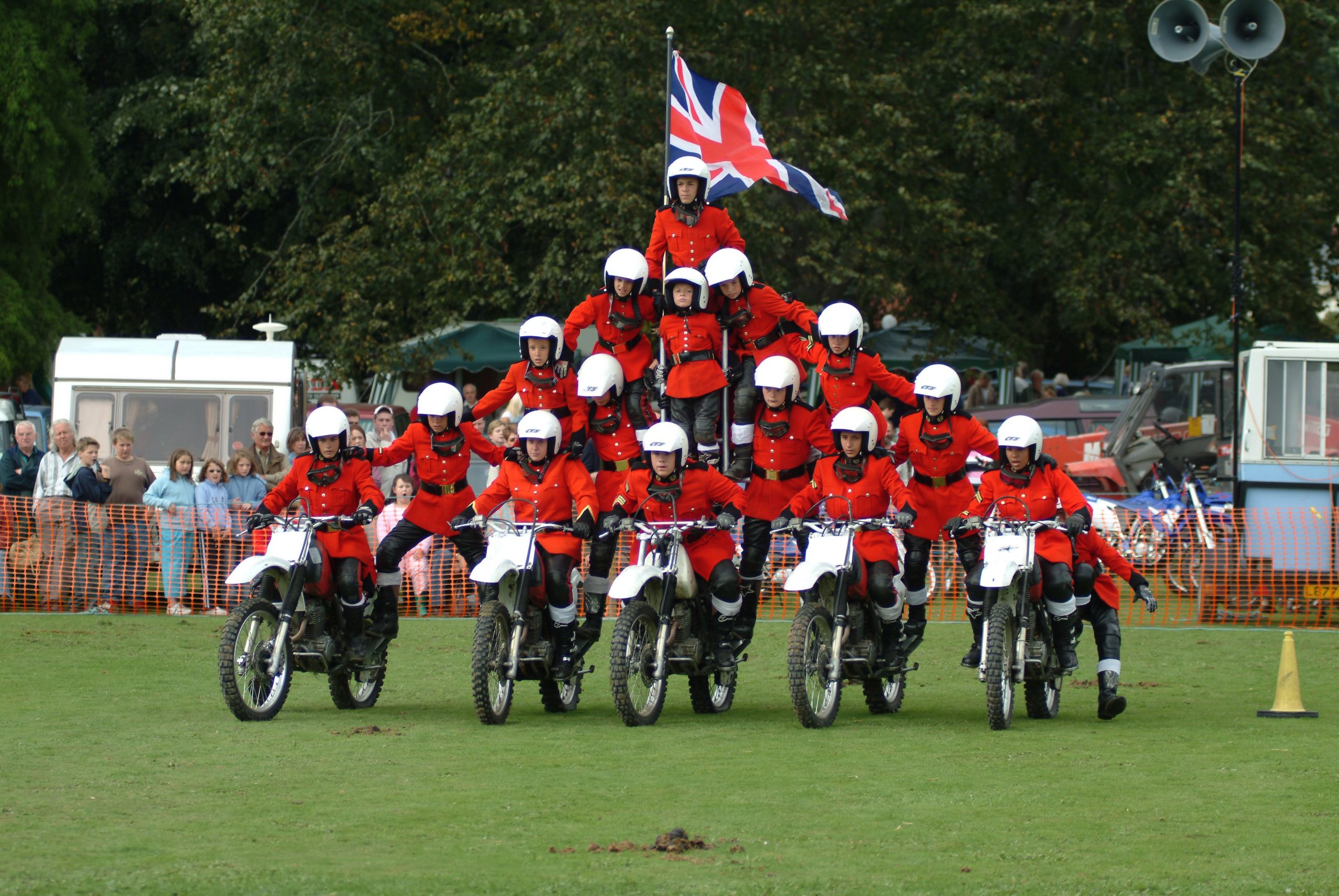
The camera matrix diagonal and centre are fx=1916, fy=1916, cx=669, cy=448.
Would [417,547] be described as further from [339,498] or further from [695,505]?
[695,505]

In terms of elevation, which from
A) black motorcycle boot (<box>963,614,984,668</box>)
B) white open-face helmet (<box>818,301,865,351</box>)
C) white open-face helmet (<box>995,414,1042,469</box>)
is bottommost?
black motorcycle boot (<box>963,614,984,668</box>)

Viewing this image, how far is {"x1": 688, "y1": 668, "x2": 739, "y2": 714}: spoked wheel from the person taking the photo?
11.7 meters

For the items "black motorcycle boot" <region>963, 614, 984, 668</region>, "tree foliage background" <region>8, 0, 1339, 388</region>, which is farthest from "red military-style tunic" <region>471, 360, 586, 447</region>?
"tree foliage background" <region>8, 0, 1339, 388</region>

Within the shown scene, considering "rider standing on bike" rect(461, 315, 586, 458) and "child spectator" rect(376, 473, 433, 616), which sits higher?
"rider standing on bike" rect(461, 315, 586, 458)

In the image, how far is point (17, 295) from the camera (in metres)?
26.1

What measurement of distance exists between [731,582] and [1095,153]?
17.5 metres

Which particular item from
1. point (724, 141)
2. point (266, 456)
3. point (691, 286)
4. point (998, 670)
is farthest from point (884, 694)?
point (266, 456)

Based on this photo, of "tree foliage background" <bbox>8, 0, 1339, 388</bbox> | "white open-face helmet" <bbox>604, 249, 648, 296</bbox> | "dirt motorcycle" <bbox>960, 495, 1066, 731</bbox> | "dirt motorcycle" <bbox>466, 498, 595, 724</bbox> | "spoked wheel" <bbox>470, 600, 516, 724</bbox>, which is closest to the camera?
"spoked wheel" <bbox>470, 600, 516, 724</bbox>

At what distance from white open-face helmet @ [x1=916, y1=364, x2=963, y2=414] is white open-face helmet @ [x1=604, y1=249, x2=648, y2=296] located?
2108mm

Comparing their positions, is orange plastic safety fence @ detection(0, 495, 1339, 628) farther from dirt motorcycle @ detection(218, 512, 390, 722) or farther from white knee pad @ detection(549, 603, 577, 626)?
white knee pad @ detection(549, 603, 577, 626)

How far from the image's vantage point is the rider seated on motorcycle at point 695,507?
11383 mm

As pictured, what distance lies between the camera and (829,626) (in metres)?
11.2

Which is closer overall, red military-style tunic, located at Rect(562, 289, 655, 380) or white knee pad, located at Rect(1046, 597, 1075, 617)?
white knee pad, located at Rect(1046, 597, 1075, 617)

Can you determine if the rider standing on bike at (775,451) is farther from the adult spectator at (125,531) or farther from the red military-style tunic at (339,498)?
the adult spectator at (125,531)
